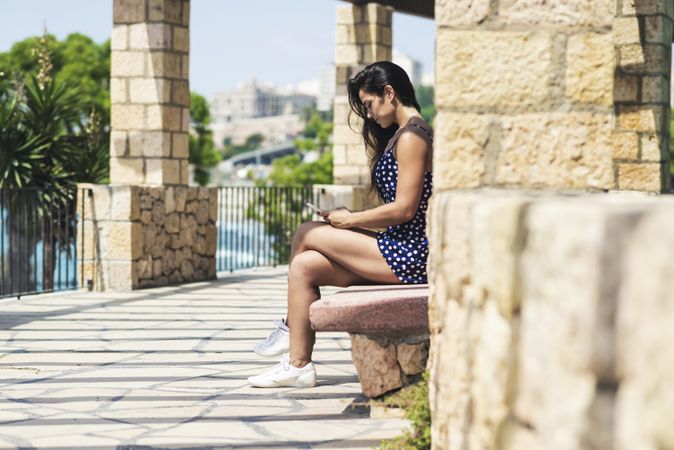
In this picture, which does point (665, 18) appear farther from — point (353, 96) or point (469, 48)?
point (469, 48)

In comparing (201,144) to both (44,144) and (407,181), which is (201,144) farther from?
(407,181)

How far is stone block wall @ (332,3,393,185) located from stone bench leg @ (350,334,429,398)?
8976mm

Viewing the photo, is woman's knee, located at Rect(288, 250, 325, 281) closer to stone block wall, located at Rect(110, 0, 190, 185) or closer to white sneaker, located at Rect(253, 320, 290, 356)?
white sneaker, located at Rect(253, 320, 290, 356)

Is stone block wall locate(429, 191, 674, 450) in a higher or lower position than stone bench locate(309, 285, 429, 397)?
higher

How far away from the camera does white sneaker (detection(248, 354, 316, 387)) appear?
460 centimetres

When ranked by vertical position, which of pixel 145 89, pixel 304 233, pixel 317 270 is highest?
pixel 145 89

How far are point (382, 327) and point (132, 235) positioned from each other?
6.04 metres

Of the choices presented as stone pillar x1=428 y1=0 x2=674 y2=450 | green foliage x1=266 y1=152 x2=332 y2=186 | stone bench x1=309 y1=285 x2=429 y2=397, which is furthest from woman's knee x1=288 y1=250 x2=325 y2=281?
green foliage x1=266 y1=152 x2=332 y2=186

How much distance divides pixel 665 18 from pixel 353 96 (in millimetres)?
5077

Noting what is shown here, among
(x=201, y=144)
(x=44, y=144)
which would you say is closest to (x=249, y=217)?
(x=44, y=144)

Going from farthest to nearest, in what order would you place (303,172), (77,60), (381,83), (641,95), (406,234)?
1. (303,172)
2. (77,60)
3. (641,95)
4. (381,83)
5. (406,234)

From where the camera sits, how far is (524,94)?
3.20m

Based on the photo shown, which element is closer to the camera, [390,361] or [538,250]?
[538,250]

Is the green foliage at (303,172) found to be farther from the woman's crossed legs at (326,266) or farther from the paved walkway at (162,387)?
the woman's crossed legs at (326,266)
